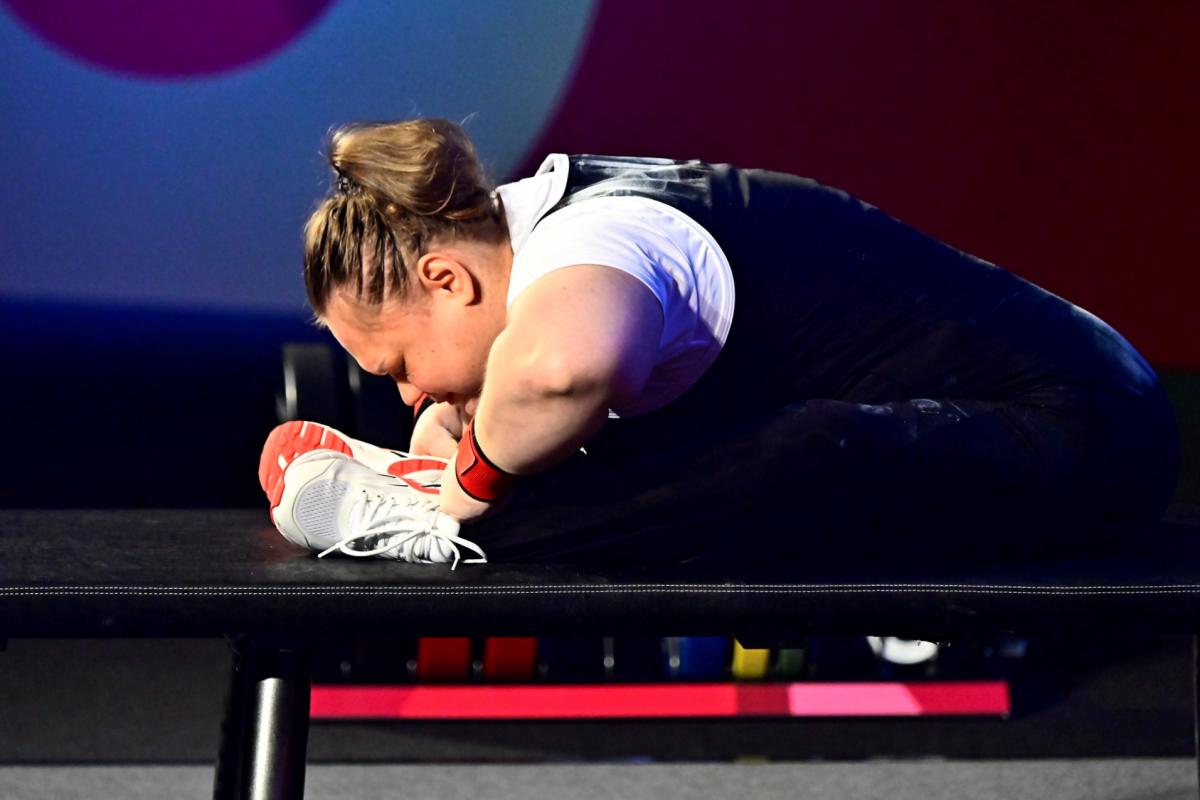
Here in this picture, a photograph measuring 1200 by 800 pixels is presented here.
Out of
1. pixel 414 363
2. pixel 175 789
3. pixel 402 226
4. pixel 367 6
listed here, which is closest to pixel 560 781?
pixel 175 789

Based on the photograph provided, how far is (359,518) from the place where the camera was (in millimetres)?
1197

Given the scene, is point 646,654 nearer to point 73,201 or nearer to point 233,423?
point 233,423

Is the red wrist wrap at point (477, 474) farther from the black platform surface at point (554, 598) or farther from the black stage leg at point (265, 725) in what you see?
the black stage leg at point (265, 725)

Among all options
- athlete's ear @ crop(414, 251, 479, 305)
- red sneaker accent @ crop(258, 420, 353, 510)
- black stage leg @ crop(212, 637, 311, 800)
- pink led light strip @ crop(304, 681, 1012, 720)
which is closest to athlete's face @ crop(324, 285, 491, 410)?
athlete's ear @ crop(414, 251, 479, 305)

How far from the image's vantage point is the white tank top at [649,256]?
3.44 feet

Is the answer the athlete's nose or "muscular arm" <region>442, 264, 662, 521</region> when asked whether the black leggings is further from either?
the athlete's nose

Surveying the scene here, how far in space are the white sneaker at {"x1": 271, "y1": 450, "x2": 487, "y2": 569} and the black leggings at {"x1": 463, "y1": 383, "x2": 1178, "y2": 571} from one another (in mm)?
39

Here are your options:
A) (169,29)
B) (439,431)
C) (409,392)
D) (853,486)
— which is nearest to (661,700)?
(439,431)

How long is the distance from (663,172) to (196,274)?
1204mm

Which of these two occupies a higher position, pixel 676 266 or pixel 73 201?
pixel 73 201

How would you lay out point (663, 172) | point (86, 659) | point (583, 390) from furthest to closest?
point (86, 659)
point (663, 172)
point (583, 390)

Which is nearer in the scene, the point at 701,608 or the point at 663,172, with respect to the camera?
the point at 701,608

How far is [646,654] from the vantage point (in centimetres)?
217

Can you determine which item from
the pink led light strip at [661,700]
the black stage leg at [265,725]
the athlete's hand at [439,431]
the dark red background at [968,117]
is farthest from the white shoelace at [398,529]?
the dark red background at [968,117]
